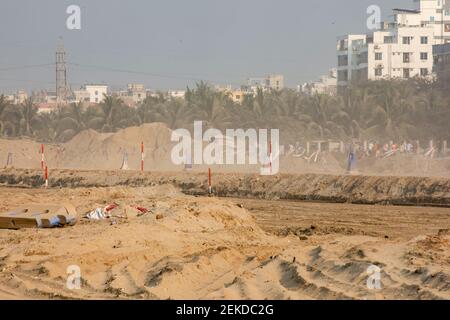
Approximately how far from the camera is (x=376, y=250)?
49.8 ft

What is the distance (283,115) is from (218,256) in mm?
57428

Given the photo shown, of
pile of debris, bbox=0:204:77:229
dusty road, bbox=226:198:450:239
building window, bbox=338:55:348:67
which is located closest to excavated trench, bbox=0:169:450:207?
dusty road, bbox=226:198:450:239

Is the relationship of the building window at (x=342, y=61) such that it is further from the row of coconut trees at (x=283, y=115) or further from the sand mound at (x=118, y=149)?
the sand mound at (x=118, y=149)

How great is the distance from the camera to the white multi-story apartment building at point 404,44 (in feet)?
373

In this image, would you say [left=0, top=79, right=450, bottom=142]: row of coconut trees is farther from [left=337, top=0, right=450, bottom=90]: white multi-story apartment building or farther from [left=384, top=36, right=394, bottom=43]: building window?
[left=384, top=36, right=394, bottom=43]: building window

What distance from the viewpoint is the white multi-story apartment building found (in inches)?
4471

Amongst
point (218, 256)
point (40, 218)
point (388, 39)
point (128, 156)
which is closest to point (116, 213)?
point (40, 218)

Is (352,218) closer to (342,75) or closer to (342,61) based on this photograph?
(342,61)

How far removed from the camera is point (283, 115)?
72.4 meters

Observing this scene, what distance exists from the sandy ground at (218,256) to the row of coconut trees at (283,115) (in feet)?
153

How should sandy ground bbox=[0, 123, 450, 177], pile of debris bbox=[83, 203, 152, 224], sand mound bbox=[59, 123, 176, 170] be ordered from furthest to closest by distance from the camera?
sand mound bbox=[59, 123, 176, 170], sandy ground bbox=[0, 123, 450, 177], pile of debris bbox=[83, 203, 152, 224]

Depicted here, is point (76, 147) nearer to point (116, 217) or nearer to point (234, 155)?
point (234, 155)

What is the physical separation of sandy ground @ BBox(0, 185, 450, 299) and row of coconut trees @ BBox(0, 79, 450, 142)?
1838 inches

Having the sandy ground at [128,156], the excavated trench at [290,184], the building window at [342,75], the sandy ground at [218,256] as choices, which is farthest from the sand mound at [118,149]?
the building window at [342,75]
